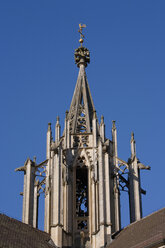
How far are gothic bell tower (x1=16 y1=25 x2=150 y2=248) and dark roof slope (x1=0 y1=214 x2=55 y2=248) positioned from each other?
62 centimetres

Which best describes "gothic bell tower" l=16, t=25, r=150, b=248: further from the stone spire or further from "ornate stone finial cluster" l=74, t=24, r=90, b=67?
"ornate stone finial cluster" l=74, t=24, r=90, b=67

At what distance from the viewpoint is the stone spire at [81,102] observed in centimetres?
4503

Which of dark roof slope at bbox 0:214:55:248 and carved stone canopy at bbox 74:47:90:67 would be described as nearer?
dark roof slope at bbox 0:214:55:248

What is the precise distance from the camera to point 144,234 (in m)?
36.8

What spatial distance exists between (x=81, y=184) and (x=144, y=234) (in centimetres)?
784

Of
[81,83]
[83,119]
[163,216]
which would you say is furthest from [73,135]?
[163,216]

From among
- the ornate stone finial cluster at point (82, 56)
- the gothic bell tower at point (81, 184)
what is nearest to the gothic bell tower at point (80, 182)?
the gothic bell tower at point (81, 184)

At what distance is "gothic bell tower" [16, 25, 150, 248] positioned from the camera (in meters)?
39.9

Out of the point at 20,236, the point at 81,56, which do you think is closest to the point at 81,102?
the point at 81,56

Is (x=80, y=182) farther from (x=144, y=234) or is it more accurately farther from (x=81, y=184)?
(x=144, y=234)

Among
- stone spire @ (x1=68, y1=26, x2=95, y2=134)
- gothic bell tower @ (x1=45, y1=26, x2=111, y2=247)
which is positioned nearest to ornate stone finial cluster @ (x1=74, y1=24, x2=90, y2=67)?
stone spire @ (x1=68, y1=26, x2=95, y2=134)

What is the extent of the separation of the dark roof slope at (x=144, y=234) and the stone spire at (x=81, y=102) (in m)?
7.21

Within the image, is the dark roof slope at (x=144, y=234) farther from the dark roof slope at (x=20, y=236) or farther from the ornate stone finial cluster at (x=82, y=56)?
the ornate stone finial cluster at (x=82, y=56)

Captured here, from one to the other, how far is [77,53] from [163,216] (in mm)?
14199
